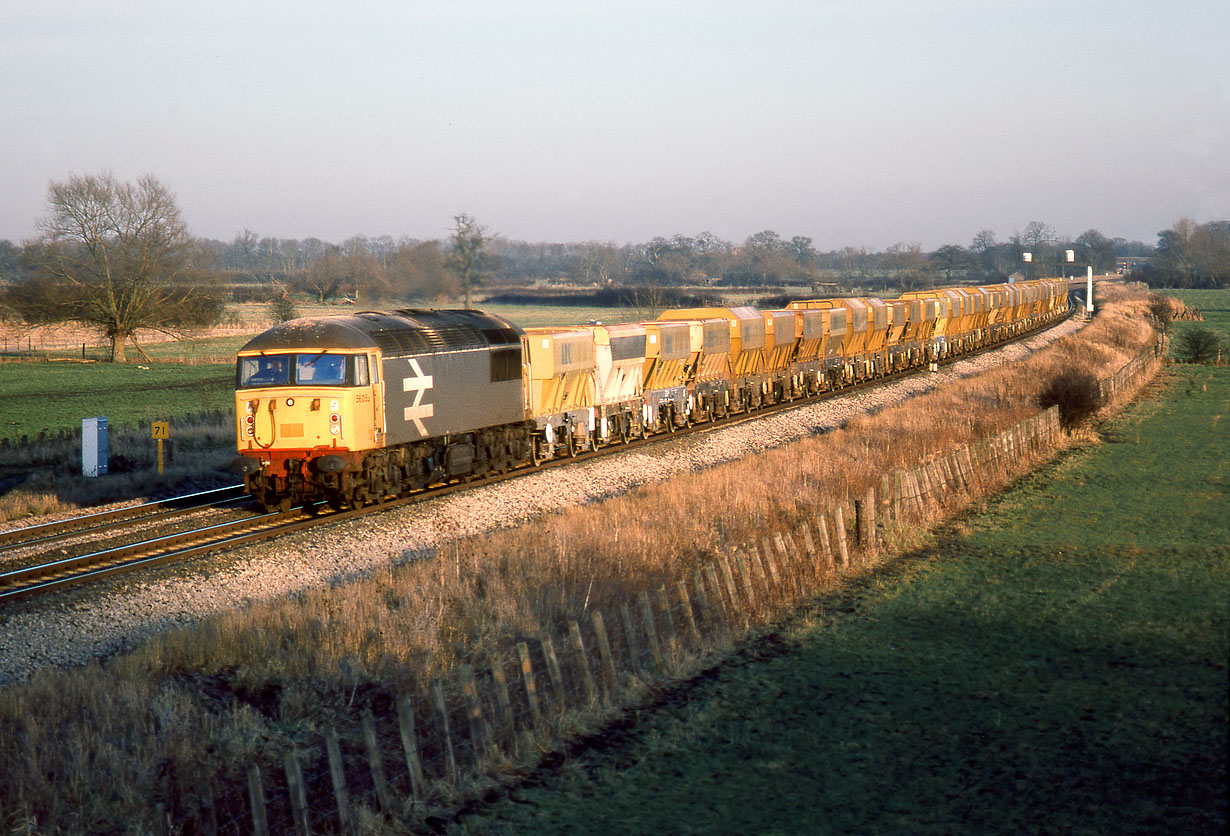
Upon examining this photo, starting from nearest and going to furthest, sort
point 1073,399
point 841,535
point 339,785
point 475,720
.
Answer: point 339,785 < point 475,720 < point 841,535 < point 1073,399

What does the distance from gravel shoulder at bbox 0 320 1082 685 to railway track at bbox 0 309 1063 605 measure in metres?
0.49

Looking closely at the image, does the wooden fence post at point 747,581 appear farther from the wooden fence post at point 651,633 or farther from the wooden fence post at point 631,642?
the wooden fence post at point 631,642

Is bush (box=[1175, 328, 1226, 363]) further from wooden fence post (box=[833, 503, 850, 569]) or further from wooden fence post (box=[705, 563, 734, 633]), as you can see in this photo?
wooden fence post (box=[705, 563, 734, 633])

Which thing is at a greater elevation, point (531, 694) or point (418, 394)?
point (418, 394)

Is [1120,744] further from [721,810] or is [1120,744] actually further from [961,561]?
[961,561]

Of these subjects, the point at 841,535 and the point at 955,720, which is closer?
the point at 955,720

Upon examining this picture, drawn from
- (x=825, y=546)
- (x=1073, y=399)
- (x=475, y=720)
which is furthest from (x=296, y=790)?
(x=1073, y=399)

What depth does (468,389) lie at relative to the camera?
78.3ft

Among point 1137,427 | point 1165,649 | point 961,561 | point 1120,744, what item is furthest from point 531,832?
point 1137,427

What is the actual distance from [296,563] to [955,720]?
32.4 ft

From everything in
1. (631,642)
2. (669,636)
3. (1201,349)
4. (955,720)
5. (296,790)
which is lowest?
(955,720)

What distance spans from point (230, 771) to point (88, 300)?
2470 inches

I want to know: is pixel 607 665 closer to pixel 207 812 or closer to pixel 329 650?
pixel 329 650

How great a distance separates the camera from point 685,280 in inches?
6900
